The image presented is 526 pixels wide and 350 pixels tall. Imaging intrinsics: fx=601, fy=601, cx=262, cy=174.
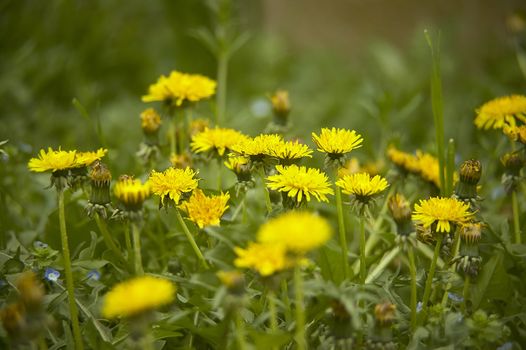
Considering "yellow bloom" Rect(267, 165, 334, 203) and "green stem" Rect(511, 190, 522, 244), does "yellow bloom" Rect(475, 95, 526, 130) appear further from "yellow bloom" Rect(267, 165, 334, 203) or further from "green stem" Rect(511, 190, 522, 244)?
"yellow bloom" Rect(267, 165, 334, 203)

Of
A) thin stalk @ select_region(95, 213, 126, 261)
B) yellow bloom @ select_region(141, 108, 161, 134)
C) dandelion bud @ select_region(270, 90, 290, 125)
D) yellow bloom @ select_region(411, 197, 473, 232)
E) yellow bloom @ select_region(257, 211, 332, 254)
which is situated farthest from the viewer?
dandelion bud @ select_region(270, 90, 290, 125)

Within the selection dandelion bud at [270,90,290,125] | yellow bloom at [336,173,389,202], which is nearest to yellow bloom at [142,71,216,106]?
dandelion bud at [270,90,290,125]

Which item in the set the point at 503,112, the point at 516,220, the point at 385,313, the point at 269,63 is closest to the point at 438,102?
the point at 503,112

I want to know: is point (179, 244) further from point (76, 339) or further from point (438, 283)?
point (438, 283)

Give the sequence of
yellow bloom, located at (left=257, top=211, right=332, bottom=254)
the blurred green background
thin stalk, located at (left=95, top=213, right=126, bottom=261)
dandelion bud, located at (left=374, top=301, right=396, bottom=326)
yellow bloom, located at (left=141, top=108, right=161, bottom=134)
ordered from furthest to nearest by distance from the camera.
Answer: the blurred green background, yellow bloom, located at (left=141, top=108, right=161, bottom=134), thin stalk, located at (left=95, top=213, right=126, bottom=261), dandelion bud, located at (left=374, top=301, right=396, bottom=326), yellow bloom, located at (left=257, top=211, right=332, bottom=254)

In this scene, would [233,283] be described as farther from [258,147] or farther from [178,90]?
[178,90]
